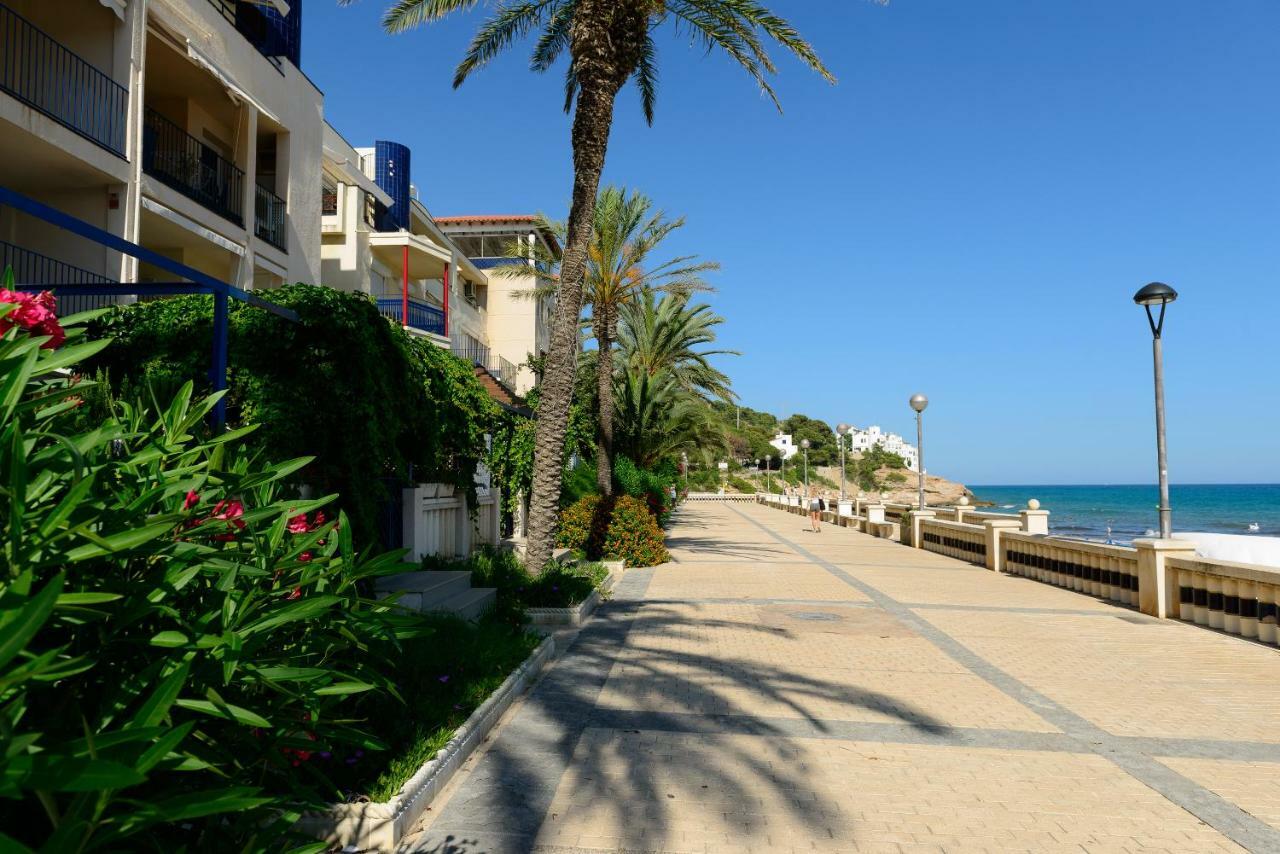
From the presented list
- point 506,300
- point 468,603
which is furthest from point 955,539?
point 506,300

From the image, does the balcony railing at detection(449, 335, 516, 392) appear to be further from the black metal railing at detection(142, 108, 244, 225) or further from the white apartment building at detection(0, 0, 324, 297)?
the black metal railing at detection(142, 108, 244, 225)

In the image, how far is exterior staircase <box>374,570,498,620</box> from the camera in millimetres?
8297

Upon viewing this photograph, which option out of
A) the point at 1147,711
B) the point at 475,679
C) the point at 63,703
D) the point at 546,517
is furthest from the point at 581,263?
the point at 63,703

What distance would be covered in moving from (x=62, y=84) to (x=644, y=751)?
1421cm

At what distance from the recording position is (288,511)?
9.92ft

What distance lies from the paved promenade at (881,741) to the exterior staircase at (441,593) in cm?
141

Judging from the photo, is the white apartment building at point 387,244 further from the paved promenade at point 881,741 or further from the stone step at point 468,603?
the paved promenade at point 881,741

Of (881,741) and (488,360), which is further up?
(488,360)

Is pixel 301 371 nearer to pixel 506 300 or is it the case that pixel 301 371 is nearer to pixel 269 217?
pixel 269 217

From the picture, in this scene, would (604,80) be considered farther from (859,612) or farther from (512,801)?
(512,801)

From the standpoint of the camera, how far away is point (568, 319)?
11.9 metres

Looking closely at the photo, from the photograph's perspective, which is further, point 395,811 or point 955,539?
point 955,539

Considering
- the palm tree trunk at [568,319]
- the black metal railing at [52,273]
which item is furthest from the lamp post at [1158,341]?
the black metal railing at [52,273]

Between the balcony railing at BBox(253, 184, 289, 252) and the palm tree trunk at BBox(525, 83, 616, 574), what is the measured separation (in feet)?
29.6
